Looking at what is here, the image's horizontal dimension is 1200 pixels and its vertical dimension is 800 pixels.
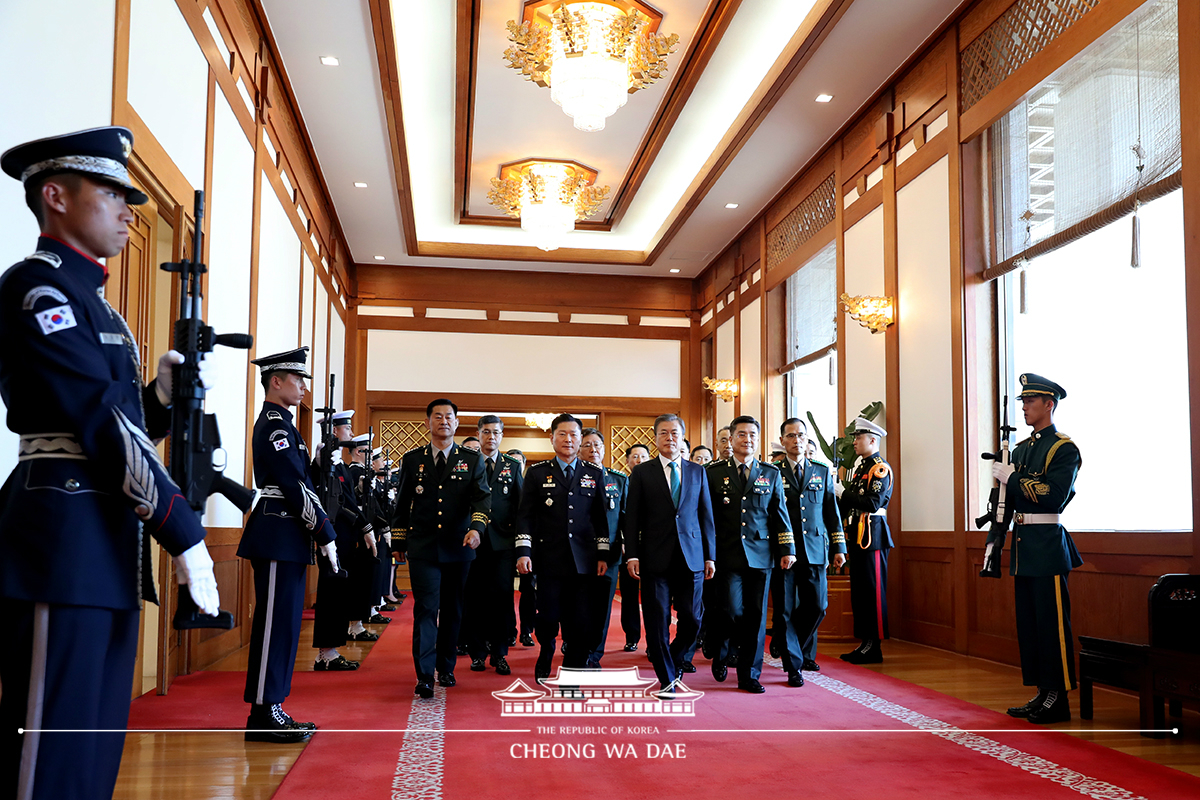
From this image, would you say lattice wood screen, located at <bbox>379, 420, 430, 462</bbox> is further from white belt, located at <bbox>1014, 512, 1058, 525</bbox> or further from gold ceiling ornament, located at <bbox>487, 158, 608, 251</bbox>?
white belt, located at <bbox>1014, 512, 1058, 525</bbox>

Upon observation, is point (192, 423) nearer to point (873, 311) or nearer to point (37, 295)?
point (37, 295)

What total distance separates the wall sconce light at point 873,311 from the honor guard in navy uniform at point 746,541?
256 centimetres

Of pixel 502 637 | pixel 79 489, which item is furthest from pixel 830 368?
pixel 79 489

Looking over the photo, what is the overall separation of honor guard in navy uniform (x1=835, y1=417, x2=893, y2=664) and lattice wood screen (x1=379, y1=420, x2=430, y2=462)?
731cm

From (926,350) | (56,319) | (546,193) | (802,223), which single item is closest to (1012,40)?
(926,350)

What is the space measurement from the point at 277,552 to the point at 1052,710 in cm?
323

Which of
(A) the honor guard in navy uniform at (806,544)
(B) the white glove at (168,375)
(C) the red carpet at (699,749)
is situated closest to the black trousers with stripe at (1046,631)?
(C) the red carpet at (699,749)

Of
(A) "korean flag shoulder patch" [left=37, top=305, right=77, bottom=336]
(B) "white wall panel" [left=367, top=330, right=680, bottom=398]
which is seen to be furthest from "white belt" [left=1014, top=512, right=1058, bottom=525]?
(B) "white wall panel" [left=367, top=330, right=680, bottom=398]

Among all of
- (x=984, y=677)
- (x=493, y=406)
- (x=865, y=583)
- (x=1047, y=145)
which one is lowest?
(x=984, y=677)

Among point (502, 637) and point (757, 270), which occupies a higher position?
point (757, 270)

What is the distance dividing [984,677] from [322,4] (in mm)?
5773

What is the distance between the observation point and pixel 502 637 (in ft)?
18.0

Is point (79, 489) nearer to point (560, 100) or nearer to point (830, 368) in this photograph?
point (560, 100)

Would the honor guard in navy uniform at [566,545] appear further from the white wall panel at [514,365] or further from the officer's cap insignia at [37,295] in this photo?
the white wall panel at [514,365]
